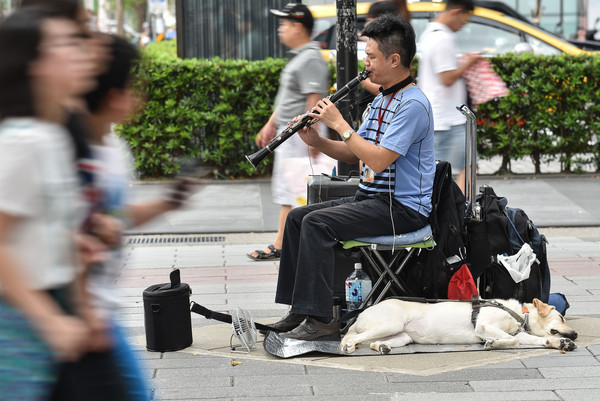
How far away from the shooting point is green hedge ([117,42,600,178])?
9211 mm

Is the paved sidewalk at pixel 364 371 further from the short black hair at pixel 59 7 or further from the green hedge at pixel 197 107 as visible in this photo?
the green hedge at pixel 197 107

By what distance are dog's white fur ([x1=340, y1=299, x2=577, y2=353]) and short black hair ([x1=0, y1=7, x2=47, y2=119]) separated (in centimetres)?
263

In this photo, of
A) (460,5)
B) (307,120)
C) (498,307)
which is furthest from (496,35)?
(498,307)

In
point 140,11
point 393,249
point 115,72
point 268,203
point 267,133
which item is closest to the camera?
point 115,72

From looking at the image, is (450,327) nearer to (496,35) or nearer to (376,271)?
(376,271)

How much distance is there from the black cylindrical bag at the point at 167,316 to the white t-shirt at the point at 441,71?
2324 mm

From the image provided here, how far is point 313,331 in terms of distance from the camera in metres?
4.50

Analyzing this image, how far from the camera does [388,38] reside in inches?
179

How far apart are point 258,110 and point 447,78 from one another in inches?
142

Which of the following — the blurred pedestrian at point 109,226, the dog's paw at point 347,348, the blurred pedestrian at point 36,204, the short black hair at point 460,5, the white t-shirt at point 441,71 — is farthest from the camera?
the short black hair at point 460,5

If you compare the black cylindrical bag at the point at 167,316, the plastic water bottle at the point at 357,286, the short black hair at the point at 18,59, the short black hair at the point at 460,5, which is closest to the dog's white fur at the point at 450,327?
the plastic water bottle at the point at 357,286

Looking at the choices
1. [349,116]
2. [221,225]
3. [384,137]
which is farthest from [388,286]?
[221,225]

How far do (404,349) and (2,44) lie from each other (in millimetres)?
2889

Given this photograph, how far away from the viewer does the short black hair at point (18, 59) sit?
203 centimetres
